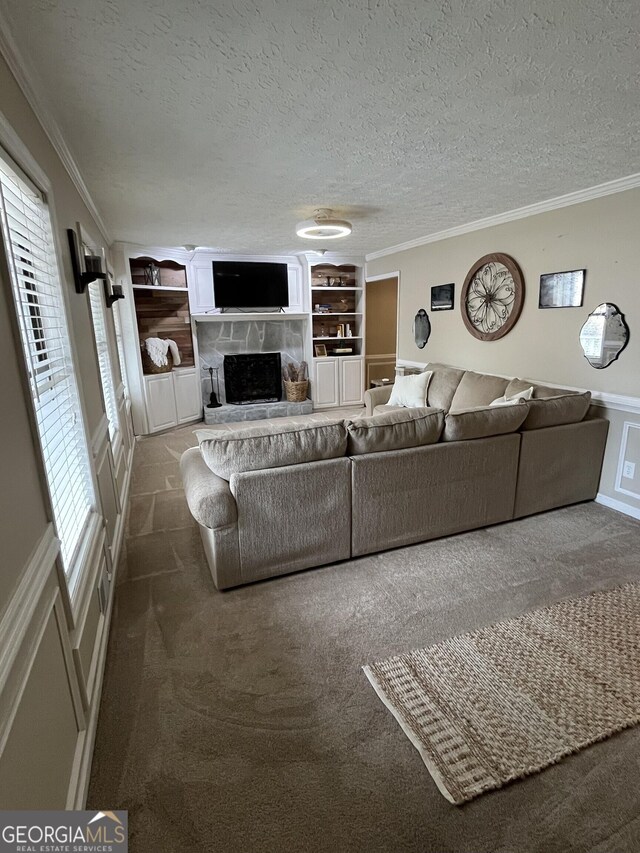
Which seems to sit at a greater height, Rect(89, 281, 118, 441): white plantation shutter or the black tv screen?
the black tv screen

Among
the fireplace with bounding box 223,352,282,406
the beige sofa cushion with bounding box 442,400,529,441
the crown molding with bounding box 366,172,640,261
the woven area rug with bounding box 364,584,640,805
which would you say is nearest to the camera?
the woven area rug with bounding box 364,584,640,805

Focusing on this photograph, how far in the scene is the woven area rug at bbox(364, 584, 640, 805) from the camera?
4.87 ft

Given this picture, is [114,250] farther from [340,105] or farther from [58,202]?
[340,105]

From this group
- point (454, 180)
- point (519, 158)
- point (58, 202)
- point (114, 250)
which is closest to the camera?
point (58, 202)

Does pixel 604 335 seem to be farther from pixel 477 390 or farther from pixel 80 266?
pixel 80 266

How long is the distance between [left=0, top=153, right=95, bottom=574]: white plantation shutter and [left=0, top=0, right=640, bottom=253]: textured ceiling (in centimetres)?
49

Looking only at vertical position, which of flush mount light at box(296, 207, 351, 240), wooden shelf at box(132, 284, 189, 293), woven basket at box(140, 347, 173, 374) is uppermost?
flush mount light at box(296, 207, 351, 240)

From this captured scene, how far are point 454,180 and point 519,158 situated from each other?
1.62 feet

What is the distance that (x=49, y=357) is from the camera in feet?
6.18

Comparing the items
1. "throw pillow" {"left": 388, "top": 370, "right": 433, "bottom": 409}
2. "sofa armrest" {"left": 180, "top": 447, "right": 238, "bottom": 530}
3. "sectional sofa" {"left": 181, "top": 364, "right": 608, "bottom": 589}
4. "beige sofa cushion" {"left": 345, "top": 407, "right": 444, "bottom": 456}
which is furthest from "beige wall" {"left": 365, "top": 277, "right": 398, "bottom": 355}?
"sofa armrest" {"left": 180, "top": 447, "right": 238, "bottom": 530}

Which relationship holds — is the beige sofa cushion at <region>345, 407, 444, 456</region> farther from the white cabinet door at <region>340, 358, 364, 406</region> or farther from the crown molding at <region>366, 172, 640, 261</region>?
the white cabinet door at <region>340, 358, 364, 406</region>

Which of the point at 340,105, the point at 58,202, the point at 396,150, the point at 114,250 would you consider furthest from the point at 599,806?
the point at 114,250

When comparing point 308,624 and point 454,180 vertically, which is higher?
point 454,180

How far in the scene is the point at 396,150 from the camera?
7.89 ft
